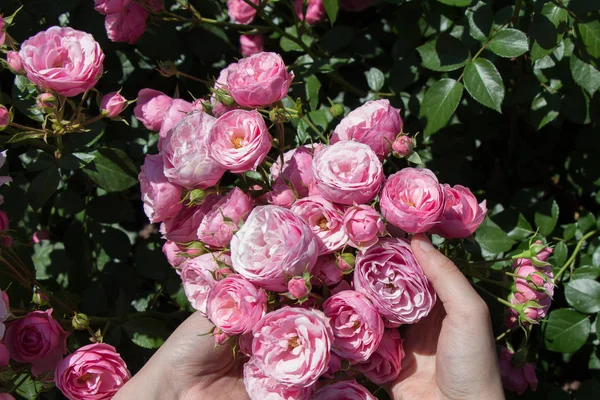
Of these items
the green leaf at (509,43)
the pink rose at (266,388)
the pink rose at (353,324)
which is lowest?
the pink rose at (266,388)

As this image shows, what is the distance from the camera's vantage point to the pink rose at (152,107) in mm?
1790

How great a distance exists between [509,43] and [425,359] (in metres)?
1.00

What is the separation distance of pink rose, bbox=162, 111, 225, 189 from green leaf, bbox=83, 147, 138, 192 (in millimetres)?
454

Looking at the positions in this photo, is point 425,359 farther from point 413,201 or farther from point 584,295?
point 584,295

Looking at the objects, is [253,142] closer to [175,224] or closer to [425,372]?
[175,224]

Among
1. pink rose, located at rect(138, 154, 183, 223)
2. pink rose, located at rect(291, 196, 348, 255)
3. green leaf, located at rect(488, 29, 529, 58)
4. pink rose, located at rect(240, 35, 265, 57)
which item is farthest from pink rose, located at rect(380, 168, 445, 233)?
pink rose, located at rect(240, 35, 265, 57)

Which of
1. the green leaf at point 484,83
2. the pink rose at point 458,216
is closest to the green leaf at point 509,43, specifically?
the green leaf at point 484,83

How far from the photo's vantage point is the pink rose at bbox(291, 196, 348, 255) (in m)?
1.47

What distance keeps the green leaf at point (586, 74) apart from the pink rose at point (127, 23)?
1422mm

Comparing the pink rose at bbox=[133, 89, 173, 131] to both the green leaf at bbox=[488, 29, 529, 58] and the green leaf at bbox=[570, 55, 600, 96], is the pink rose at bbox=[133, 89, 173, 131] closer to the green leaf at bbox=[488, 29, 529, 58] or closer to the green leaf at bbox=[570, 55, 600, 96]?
the green leaf at bbox=[488, 29, 529, 58]

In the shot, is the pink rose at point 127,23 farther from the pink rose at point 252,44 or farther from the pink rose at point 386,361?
the pink rose at point 386,361

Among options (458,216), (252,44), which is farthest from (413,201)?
(252,44)

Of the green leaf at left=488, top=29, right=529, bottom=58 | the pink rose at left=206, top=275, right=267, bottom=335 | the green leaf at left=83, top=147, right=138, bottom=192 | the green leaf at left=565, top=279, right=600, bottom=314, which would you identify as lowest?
the green leaf at left=565, top=279, right=600, bottom=314

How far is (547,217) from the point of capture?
2.34 metres
